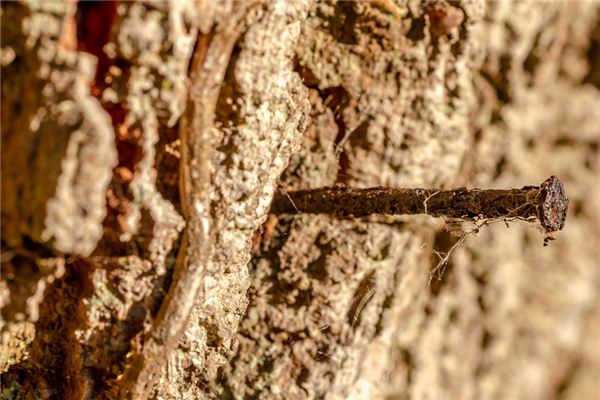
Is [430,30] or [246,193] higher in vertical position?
[430,30]

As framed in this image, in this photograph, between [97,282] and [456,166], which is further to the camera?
[456,166]

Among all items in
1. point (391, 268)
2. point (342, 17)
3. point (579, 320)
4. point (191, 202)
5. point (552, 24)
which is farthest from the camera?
point (579, 320)

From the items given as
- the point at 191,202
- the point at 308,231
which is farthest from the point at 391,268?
the point at 191,202

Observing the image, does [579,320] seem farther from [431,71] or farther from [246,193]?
[246,193]
